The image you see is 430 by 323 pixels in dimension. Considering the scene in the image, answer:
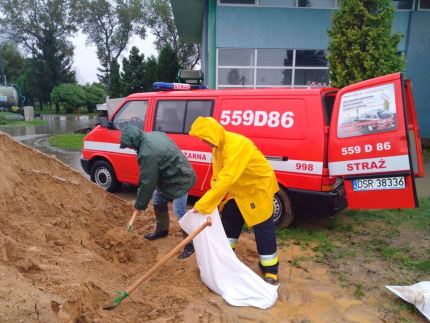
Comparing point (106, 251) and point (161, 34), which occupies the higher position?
point (161, 34)

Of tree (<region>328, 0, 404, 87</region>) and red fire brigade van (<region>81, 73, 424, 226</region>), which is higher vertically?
tree (<region>328, 0, 404, 87</region>)

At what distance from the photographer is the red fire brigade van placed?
14.5 ft

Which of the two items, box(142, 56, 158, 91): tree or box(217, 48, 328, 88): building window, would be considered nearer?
box(217, 48, 328, 88): building window

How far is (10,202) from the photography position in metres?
4.22

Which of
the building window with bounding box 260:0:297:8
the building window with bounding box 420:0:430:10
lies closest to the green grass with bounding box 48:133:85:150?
the building window with bounding box 260:0:297:8

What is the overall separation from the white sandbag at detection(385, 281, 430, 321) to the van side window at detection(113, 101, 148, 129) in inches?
181

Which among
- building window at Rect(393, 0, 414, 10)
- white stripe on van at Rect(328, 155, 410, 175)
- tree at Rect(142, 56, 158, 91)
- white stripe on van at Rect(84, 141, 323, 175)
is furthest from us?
tree at Rect(142, 56, 158, 91)

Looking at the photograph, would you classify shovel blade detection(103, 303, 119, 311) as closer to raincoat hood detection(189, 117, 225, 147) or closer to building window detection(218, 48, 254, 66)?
raincoat hood detection(189, 117, 225, 147)

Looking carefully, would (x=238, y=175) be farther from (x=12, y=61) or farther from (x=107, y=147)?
(x=12, y=61)

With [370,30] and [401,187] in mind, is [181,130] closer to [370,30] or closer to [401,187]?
[401,187]

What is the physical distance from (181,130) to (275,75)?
7.37m

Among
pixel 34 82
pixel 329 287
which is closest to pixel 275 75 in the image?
pixel 329 287

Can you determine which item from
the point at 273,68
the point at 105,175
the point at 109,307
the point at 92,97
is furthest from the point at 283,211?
the point at 92,97

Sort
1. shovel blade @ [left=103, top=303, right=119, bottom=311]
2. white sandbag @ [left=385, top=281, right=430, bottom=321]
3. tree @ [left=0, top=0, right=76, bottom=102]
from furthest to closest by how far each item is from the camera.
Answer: tree @ [left=0, top=0, right=76, bottom=102] < white sandbag @ [left=385, top=281, right=430, bottom=321] < shovel blade @ [left=103, top=303, right=119, bottom=311]
